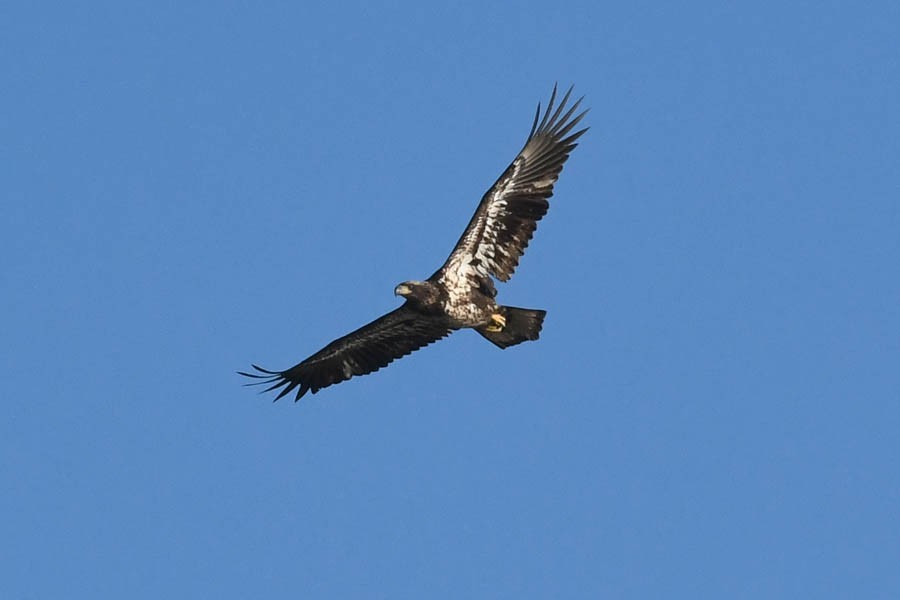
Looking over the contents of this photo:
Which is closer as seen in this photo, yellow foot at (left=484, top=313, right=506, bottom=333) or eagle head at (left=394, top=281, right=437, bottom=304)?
eagle head at (left=394, top=281, right=437, bottom=304)

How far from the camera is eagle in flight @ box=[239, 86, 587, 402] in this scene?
21.3 meters

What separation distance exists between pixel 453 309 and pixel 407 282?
0.78 metres

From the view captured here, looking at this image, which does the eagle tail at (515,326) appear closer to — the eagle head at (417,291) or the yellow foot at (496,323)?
the yellow foot at (496,323)

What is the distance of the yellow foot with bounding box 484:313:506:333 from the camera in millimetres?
21562

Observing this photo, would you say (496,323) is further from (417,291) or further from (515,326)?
(417,291)

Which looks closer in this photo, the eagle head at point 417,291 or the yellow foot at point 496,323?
the eagle head at point 417,291

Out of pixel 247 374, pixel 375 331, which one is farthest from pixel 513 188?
pixel 247 374

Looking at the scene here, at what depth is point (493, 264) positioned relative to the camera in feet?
70.4

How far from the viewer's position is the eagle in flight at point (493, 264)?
21312 millimetres

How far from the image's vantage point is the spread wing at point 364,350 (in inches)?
866

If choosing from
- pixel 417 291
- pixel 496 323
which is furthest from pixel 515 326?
pixel 417 291

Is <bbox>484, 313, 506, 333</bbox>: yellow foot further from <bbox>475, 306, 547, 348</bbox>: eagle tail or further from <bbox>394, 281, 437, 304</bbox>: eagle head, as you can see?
<bbox>394, 281, 437, 304</bbox>: eagle head

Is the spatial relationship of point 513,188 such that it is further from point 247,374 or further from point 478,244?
point 247,374

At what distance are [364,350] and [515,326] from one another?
2.56 meters
